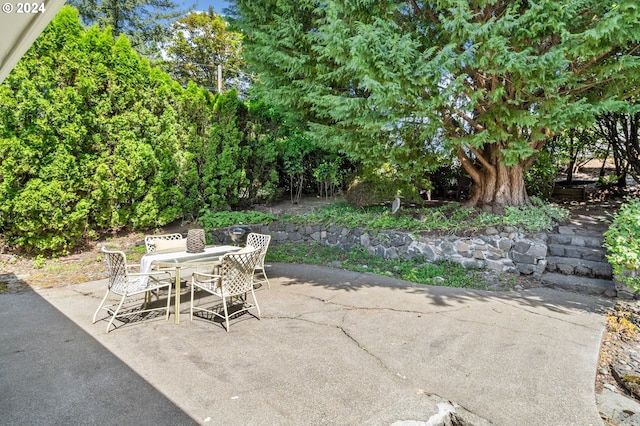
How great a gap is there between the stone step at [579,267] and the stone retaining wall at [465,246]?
181 mm

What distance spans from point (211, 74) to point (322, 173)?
53.3ft

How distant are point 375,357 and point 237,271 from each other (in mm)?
1704

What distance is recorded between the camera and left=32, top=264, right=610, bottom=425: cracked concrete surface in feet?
7.22

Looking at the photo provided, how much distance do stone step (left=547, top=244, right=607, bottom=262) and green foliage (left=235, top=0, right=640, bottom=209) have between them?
1.19 meters

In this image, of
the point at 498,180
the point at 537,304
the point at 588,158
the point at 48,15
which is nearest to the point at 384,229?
the point at 498,180

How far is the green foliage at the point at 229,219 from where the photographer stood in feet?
25.2

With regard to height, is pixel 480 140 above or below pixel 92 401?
above

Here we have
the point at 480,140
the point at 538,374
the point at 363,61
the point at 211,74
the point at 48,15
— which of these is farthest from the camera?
the point at 211,74

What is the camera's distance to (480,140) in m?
5.06

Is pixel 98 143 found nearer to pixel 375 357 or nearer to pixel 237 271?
pixel 237 271

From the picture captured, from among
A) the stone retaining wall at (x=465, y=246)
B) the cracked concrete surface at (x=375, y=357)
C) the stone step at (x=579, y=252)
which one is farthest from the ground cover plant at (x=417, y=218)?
the cracked concrete surface at (x=375, y=357)

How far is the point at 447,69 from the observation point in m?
4.61

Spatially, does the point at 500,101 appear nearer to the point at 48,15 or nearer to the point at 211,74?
the point at 48,15

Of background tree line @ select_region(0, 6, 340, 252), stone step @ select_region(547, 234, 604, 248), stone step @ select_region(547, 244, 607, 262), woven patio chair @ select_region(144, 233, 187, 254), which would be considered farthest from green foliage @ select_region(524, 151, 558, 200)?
woven patio chair @ select_region(144, 233, 187, 254)
